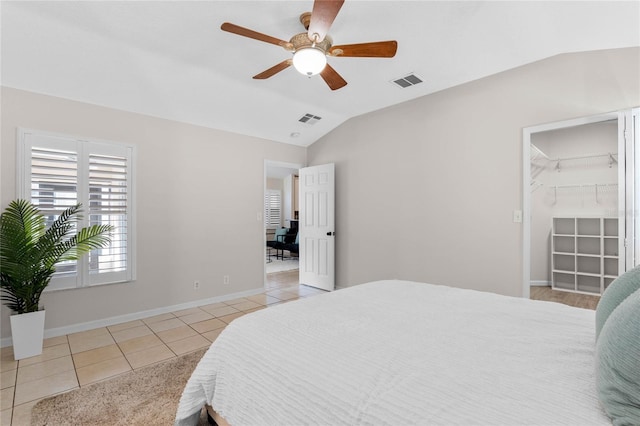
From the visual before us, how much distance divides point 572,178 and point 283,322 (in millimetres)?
5114

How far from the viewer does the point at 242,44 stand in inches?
104

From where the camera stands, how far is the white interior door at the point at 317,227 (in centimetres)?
471

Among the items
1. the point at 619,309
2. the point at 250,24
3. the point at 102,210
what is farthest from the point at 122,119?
the point at 619,309

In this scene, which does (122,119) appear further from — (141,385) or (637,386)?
(637,386)

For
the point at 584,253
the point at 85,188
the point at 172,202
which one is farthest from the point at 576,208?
the point at 85,188

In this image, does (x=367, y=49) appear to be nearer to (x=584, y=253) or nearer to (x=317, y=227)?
(x=317, y=227)

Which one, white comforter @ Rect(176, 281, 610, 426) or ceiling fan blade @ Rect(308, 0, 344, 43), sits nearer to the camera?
white comforter @ Rect(176, 281, 610, 426)

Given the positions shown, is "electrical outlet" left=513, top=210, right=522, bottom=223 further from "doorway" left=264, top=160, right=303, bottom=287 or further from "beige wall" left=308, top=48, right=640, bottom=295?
"doorway" left=264, top=160, right=303, bottom=287

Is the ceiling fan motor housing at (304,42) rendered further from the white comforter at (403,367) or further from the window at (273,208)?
the window at (273,208)

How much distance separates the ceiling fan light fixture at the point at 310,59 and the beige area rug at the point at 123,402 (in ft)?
7.53

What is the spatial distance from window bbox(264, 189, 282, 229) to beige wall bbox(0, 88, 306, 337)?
4.19 m

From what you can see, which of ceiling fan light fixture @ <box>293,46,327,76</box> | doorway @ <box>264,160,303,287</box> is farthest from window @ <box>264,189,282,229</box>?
ceiling fan light fixture @ <box>293,46,327,76</box>

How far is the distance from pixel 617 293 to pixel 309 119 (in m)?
3.93

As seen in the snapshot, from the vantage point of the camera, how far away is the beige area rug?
1.78 meters
